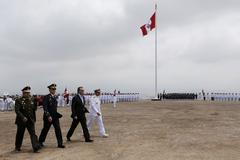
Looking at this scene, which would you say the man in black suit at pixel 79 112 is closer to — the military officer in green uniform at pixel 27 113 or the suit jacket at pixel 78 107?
the suit jacket at pixel 78 107

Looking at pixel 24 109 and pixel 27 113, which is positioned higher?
pixel 24 109

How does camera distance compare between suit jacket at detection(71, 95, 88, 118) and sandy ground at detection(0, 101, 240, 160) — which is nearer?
sandy ground at detection(0, 101, 240, 160)

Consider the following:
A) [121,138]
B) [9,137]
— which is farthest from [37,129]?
[121,138]

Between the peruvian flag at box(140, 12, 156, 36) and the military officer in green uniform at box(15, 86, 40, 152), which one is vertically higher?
the peruvian flag at box(140, 12, 156, 36)

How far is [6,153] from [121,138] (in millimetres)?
4144

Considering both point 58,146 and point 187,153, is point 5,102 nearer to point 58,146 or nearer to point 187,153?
point 58,146

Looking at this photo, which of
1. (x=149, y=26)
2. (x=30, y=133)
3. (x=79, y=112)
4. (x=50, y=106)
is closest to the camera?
(x=30, y=133)

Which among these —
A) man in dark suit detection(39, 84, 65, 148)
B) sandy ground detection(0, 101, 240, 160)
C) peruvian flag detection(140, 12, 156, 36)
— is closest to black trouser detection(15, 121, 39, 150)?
sandy ground detection(0, 101, 240, 160)

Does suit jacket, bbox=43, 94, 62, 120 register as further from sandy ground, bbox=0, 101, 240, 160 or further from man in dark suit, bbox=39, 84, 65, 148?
sandy ground, bbox=0, 101, 240, 160

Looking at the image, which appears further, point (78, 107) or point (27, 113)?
point (78, 107)

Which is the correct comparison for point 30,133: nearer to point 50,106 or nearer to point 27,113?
point 27,113

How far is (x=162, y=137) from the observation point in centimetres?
1518

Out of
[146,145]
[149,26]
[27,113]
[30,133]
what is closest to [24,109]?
[27,113]

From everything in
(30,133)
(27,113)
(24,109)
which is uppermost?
(24,109)
